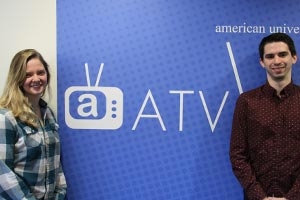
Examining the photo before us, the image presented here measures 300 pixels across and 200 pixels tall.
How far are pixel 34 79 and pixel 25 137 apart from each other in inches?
12.1

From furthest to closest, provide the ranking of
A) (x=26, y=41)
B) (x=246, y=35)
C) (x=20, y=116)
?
1. (x=26, y=41)
2. (x=246, y=35)
3. (x=20, y=116)

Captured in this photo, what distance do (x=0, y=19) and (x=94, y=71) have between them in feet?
2.19

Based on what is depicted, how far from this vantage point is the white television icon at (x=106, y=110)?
2320 millimetres

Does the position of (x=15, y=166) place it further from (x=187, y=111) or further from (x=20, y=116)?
(x=187, y=111)

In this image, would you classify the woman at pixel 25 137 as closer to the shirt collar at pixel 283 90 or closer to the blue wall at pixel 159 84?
the blue wall at pixel 159 84

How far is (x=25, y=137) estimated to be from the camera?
200cm

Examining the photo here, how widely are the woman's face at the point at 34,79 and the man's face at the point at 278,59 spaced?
Result: 119 centimetres

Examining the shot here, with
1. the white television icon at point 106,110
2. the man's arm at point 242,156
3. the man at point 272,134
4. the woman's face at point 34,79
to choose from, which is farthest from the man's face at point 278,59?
the woman's face at point 34,79

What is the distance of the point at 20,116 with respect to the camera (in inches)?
78.3

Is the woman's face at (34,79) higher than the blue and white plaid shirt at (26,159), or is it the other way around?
the woman's face at (34,79)

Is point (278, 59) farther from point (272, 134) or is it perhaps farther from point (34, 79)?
point (34, 79)

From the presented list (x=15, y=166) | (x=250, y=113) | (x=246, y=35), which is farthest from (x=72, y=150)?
(x=246, y=35)

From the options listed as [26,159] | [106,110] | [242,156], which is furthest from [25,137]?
[242,156]

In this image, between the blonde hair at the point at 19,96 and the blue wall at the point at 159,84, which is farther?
the blue wall at the point at 159,84
